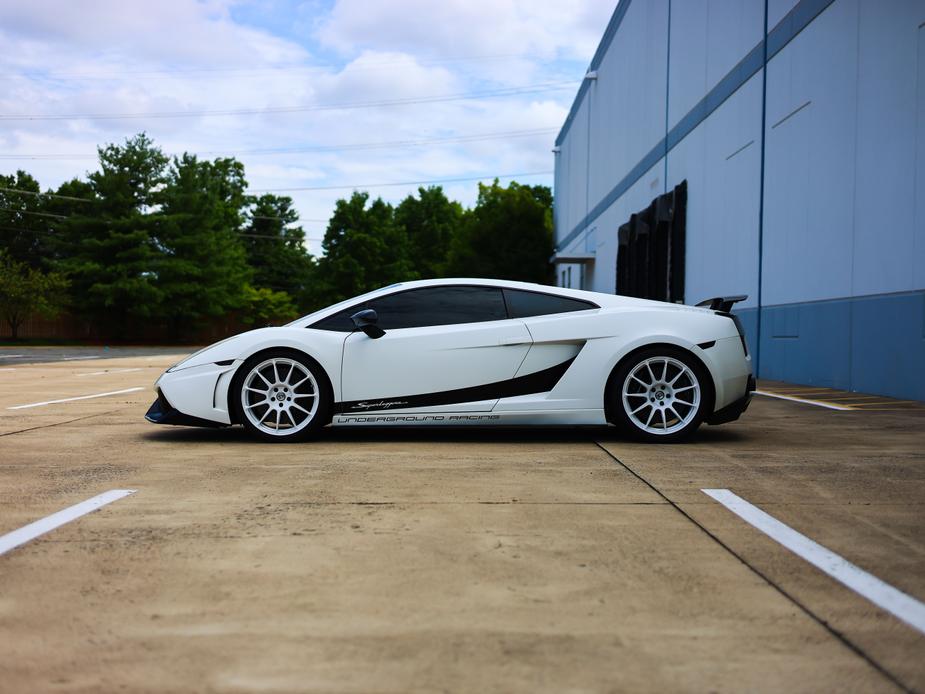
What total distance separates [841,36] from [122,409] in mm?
9956

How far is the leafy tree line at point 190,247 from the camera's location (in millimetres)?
46750

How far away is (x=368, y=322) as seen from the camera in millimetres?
6703

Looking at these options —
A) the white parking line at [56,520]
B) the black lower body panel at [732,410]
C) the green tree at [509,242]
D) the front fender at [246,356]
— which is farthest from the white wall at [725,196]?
the green tree at [509,242]

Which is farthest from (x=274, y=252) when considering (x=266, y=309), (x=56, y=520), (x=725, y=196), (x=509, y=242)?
(x=56, y=520)

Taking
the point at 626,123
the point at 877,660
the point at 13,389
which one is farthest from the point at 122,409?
the point at 626,123

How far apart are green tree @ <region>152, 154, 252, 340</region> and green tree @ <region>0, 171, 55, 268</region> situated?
18342 millimetres

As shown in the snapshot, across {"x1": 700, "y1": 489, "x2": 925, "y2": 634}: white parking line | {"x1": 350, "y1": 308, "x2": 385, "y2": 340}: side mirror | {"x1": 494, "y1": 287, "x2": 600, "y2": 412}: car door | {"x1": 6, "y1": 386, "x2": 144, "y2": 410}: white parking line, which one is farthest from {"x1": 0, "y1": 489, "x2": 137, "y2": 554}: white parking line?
{"x1": 6, "y1": 386, "x2": 144, "y2": 410}: white parking line

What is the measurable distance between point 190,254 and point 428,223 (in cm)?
4897

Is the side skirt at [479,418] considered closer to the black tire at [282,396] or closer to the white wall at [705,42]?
the black tire at [282,396]

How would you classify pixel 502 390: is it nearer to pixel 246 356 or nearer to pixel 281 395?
pixel 281 395

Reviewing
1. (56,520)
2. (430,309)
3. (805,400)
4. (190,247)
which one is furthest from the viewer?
(190,247)

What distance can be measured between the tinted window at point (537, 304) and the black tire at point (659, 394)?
56cm

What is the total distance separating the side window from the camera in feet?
22.7

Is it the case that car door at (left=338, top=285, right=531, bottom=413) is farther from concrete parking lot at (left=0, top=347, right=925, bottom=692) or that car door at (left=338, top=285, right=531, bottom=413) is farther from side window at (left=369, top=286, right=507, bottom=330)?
concrete parking lot at (left=0, top=347, right=925, bottom=692)
